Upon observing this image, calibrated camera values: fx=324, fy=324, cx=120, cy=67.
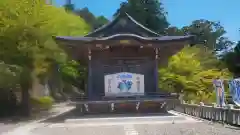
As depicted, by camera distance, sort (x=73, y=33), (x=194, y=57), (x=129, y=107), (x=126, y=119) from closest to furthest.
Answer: (x=126, y=119)
(x=129, y=107)
(x=73, y=33)
(x=194, y=57)

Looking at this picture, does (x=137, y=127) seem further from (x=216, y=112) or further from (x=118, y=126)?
(x=216, y=112)

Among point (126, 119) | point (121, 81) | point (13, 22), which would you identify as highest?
point (13, 22)

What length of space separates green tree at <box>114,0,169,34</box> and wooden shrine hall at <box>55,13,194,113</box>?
21313 mm

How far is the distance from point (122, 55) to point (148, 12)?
79.5ft

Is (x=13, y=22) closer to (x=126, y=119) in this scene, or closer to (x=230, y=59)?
(x=126, y=119)

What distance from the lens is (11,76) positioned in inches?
699

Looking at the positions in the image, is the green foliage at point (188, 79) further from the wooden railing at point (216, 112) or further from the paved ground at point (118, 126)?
the paved ground at point (118, 126)

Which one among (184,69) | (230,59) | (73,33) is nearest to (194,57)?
(184,69)

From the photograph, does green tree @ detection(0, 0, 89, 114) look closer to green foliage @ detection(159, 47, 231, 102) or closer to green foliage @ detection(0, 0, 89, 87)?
green foliage @ detection(0, 0, 89, 87)

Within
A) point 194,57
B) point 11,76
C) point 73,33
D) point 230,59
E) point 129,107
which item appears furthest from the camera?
point 230,59

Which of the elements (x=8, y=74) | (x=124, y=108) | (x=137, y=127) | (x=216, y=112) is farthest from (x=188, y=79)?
(x=8, y=74)

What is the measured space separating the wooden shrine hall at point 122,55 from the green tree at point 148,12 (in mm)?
21313

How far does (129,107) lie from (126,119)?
316cm

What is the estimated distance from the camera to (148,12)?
42.6m
